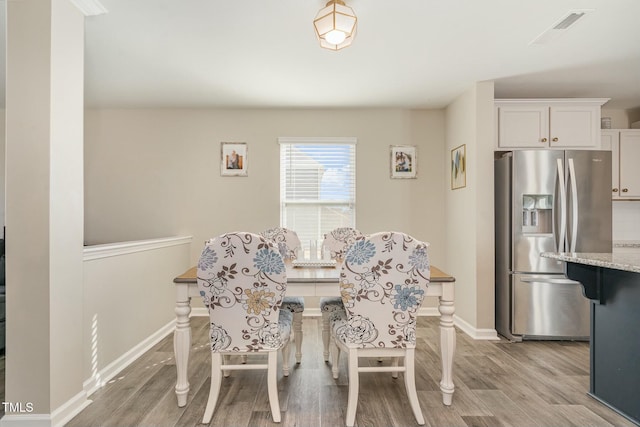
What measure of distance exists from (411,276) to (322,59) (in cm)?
201

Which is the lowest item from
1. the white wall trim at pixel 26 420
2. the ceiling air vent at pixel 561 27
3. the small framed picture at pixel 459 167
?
the white wall trim at pixel 26 420

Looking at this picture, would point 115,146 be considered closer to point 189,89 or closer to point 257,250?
point 189,89

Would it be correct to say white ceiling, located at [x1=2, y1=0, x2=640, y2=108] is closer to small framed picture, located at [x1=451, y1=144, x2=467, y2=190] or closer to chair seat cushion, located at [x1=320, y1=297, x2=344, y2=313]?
small framed picture, located at [x1=451, y1=144, x2=467, y2=190]

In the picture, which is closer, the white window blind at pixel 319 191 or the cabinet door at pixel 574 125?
the cabinet door at pixel 574 125

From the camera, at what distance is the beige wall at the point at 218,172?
13.2ft

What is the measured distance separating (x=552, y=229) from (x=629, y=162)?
1.73 m

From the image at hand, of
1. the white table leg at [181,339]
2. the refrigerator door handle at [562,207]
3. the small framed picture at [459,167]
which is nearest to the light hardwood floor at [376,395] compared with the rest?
the white table leg at [181,339]

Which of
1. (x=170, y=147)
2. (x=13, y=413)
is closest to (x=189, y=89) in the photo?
Answer: (x=170, y=147)

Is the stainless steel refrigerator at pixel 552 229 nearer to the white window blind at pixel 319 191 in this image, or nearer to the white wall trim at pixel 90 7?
the white window blind at pixel 319 191

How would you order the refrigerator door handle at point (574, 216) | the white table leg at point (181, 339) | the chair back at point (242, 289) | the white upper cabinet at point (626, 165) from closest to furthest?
1. the chair back at point (242, 289)
2. the white table leg at point (181, 339)
3. the refrigerator door handle at point (574, 216)
4. the white upper cabinet at point (626, 165)

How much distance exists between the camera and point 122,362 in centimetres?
256

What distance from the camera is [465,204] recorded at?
3512 mm

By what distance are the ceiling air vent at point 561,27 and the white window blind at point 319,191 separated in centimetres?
213

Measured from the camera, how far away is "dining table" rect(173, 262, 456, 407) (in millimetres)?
1952
